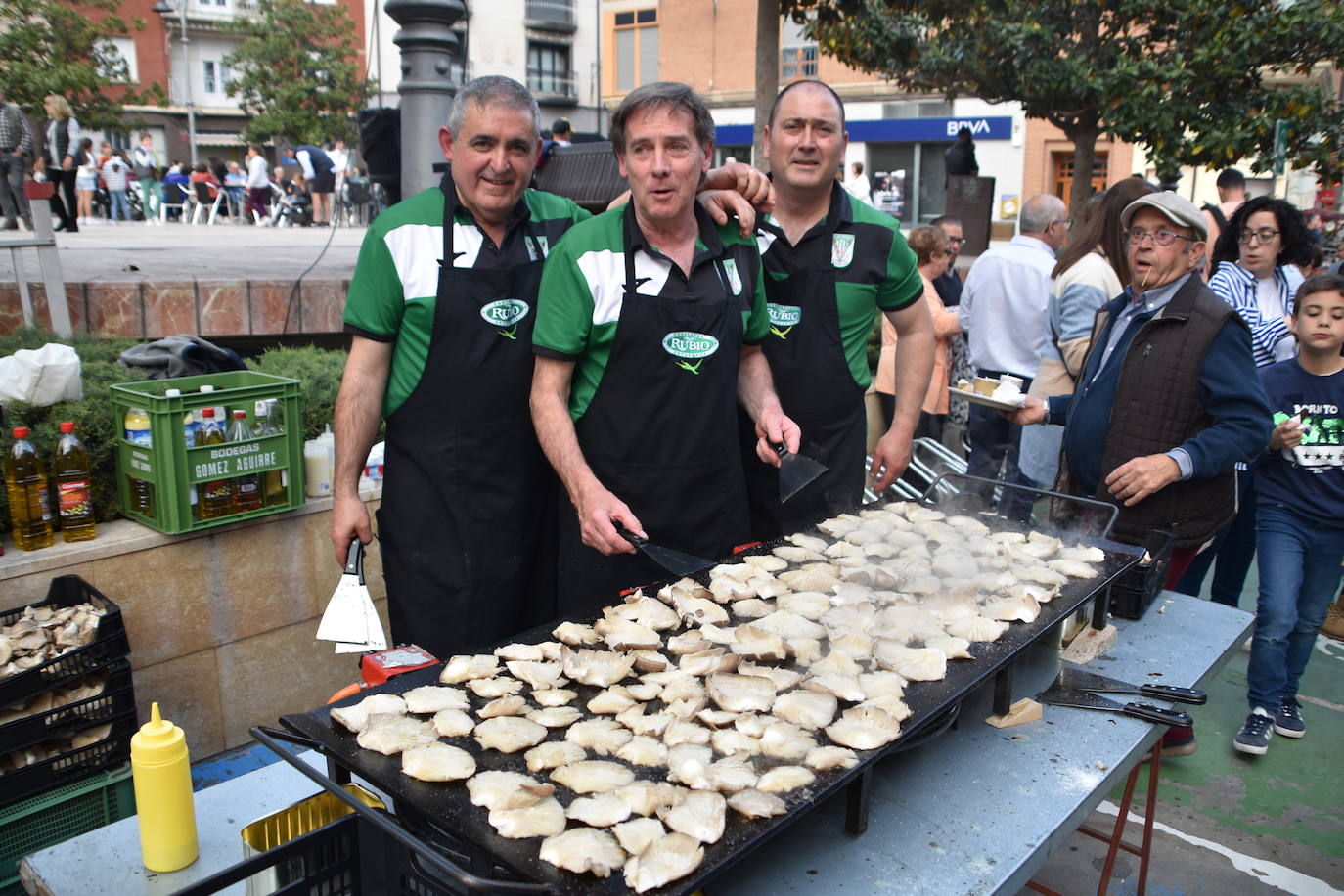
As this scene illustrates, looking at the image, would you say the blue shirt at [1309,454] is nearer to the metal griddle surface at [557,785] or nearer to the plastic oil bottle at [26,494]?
the metal griddle surface at [557,785]

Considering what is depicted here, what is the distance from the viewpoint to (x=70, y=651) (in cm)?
249

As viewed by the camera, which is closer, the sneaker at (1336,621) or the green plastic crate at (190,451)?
the green plastic crate at (190,451)

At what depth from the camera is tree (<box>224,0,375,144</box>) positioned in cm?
2972

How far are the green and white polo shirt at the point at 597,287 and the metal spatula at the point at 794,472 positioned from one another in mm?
Answer: 473

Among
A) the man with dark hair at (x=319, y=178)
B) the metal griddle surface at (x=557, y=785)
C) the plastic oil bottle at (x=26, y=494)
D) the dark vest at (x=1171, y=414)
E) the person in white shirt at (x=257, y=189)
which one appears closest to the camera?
the metal griddle surface at (x=557, y=785)

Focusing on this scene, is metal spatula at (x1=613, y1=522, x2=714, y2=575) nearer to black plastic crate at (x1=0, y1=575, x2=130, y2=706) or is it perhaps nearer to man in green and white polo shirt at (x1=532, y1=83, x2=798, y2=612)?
man in green and white polo shirt at (x1=532, y1=83, x2=798, y2=612)

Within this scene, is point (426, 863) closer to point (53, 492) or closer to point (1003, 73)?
point (53, 492)

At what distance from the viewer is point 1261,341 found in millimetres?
4633

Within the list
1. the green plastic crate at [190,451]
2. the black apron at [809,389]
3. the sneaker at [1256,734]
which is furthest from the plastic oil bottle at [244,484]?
the sneaker at [1256,734]

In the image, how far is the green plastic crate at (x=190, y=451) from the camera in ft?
10.1

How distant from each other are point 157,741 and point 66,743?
3.29 ft

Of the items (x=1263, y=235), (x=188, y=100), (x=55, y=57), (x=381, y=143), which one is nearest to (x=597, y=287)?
(x=381, y=143)

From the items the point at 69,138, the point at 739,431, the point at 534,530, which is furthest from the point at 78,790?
the point at 69,138

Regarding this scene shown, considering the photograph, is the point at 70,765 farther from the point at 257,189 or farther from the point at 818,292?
the point at 257,189
